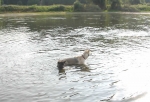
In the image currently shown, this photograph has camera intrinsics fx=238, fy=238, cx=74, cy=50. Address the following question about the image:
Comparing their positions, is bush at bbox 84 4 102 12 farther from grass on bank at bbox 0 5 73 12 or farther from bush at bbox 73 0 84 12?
grass on bank at bbox 0 5 73 12

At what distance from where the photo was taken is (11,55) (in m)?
18.5

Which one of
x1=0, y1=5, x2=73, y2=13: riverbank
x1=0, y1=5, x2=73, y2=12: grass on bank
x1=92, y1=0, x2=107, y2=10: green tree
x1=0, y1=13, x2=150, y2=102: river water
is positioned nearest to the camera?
x1=0, y1=13, x2=150, y2=102: river water

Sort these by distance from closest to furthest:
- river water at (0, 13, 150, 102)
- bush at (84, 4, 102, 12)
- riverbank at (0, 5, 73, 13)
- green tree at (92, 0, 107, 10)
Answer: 1. river water at (0, 13, 150, 102)
2. riverbank at (0, 5, 73, 13)
3. bush at (84, 4, 102, 12)
4. green tree at (92, 0, 107, 10)

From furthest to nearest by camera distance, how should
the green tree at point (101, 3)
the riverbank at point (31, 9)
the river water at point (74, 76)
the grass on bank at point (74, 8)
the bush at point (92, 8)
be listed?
the green tree at point (101, 3) → the bush at point (92, 8) → the grass on bank at point (74, 8) → the riverbank at point (31, 9) → the river water at point (74, 76)

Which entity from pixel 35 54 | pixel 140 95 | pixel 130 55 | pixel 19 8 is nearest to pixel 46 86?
pixel 140 95

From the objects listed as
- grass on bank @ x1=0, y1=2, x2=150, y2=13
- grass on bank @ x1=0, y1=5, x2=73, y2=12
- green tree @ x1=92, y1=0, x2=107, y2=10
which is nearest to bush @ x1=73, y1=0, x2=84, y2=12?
grass on bank @ x1=0, y1=2, x2=150, y2=13

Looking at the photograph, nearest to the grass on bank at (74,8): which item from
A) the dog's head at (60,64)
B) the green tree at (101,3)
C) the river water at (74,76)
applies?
the green tree at (101,3)

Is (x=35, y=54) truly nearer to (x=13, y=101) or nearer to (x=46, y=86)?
(x=46, y=86)

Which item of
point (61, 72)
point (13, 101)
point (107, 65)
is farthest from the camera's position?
point (107, 65)

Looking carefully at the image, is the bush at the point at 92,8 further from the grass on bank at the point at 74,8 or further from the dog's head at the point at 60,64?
the dog's head at the point at 60,64

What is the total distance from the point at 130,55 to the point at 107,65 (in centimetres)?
354

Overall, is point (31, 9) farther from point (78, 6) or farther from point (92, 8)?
point (92, 8)

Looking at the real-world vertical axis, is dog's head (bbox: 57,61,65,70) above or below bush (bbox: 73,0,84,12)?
below

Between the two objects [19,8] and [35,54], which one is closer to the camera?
[35,54]
